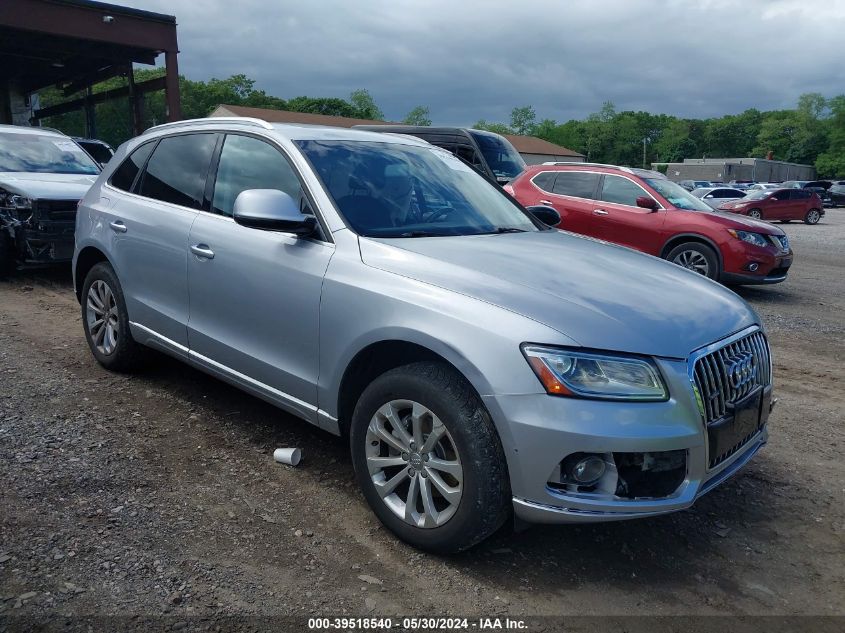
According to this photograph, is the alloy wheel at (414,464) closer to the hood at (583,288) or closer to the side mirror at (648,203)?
the hood at (583,288)

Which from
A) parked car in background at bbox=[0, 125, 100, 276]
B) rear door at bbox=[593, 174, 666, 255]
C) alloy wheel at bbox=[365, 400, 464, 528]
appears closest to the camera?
alloy wheel at bbox=[365, 400, 464, 528]

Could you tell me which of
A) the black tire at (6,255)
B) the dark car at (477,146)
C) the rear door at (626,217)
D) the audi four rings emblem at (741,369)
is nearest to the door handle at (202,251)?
the audi four rings emblem at (741,369)

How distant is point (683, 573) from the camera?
2.99 meters

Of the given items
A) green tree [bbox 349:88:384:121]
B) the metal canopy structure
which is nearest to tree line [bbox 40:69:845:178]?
green tree [bbox 349:88:384:121]

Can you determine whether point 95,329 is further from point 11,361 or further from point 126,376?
point 11,361

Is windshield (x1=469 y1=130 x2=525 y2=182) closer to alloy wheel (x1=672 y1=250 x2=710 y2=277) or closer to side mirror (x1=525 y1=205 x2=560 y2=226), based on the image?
alloy wheel (x1=672 y1=250 x2=710 y2=277)

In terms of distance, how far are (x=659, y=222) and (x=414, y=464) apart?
8.12 meters

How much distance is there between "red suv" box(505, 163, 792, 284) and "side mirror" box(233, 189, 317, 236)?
726 cm

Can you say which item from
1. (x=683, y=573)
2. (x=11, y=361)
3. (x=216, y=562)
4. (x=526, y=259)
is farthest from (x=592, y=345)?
(x=11, y=361)

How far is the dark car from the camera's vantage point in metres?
13.6

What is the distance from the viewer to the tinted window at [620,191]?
10461mm

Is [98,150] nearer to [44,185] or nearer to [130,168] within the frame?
[44,185]

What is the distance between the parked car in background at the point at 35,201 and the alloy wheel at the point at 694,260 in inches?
304

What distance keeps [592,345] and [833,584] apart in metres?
1.47
